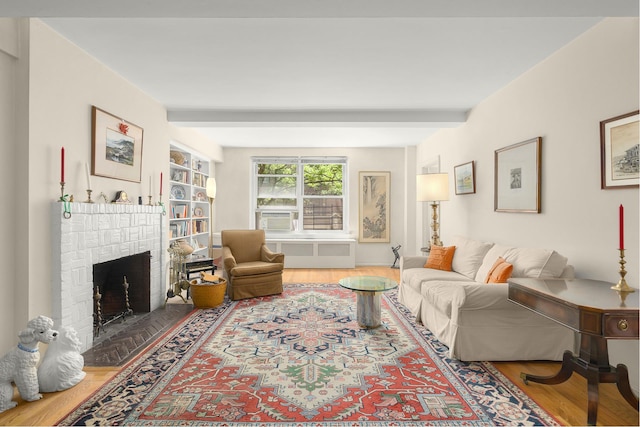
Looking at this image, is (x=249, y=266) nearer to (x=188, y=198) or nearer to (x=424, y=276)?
(x=188, y=198)

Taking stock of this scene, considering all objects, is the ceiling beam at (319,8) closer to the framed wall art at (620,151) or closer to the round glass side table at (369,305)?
the framed wall art at (620,151)

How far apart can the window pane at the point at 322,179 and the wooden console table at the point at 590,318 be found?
5.25 meters

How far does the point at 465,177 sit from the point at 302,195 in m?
3.60

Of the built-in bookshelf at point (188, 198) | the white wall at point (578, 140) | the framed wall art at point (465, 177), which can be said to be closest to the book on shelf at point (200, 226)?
the built-in bookshelf at point (188, 198)

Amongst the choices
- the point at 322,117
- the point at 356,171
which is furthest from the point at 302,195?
the point at 322,117

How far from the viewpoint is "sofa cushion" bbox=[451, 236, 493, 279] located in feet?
12.6

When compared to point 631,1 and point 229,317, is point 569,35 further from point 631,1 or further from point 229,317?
point 229,317

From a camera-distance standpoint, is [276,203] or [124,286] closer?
[124,286]

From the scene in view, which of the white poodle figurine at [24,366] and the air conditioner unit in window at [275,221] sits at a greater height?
the air conditioner unit in window at [275,221]

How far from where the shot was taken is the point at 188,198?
231 inches

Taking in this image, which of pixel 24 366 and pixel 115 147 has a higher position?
pixel 115 147

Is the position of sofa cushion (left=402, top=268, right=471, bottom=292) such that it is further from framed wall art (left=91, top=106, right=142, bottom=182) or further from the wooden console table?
framed wall art (left=91, top=106, right=142, bottom=182)

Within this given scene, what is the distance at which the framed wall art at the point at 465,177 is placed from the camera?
4492mm

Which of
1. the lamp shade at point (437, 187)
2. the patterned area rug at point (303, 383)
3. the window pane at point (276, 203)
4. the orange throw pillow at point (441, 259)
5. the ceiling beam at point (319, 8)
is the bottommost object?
the patterned area rug at point (303, 383)
